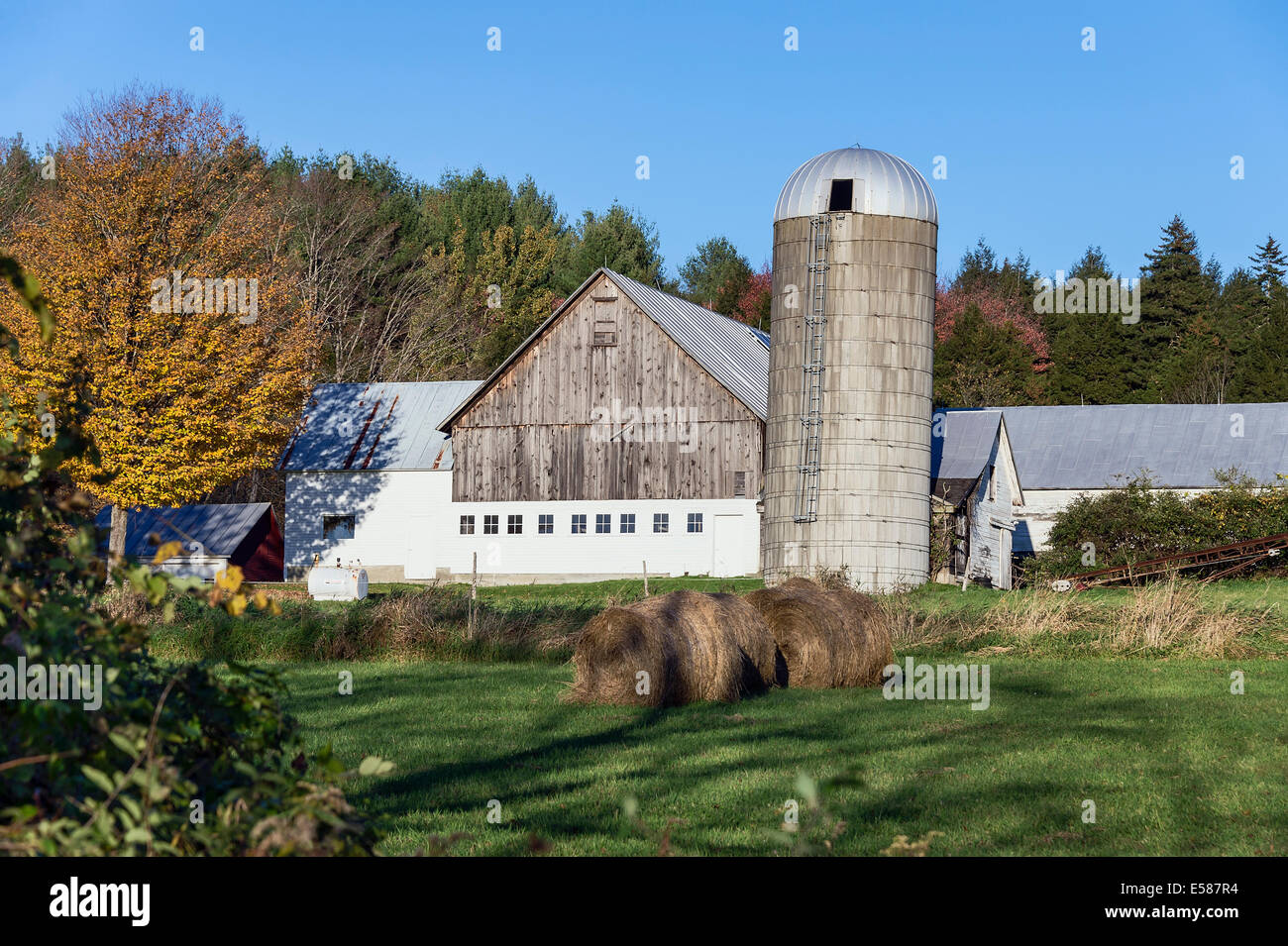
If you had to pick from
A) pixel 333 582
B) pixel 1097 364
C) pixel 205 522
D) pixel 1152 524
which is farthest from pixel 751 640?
pixel 1097 364

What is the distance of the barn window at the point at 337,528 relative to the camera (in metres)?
48.6

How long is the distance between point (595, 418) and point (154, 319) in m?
13.7

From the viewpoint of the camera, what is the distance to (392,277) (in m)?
70.0

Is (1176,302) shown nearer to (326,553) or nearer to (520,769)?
(326,553)

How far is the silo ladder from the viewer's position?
3384 cm

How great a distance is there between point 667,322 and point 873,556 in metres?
14.1

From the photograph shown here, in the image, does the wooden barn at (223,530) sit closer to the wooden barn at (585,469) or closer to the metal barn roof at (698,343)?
the wooden barn at (585,469)

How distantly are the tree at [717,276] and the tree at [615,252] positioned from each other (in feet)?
12.6

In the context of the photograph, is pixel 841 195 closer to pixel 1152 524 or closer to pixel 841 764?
pixel 1152 524

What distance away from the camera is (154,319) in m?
40.0

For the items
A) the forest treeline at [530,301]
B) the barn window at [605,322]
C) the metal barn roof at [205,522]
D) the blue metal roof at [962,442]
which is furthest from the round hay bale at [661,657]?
the forest treeline at [530,301]

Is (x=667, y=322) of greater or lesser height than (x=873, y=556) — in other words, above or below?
above

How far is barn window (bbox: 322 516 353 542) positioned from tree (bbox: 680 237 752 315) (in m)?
30.5
